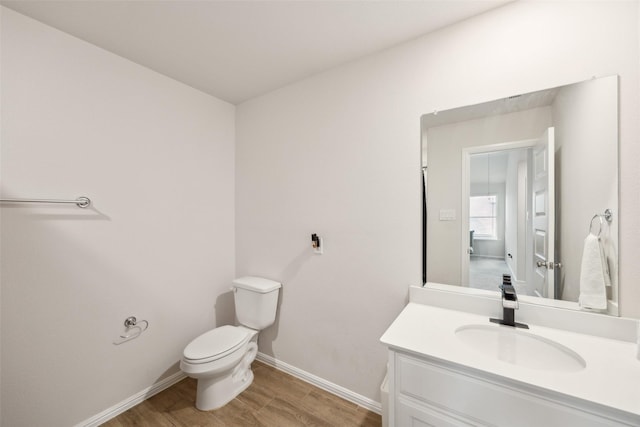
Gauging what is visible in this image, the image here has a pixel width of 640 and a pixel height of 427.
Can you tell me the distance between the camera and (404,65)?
1.55m

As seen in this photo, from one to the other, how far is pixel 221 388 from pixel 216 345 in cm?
29

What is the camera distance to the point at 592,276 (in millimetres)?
1093

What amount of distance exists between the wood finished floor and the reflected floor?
41.8 inches

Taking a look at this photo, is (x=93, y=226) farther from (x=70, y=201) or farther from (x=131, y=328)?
(x=131, y=328)

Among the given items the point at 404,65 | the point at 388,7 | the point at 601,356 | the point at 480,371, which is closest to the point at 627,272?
the point at 601,356

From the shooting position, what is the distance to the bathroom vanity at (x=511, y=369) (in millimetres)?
765

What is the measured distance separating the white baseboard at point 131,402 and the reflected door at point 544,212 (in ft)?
8.14

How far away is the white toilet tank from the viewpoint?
2008 millimetres

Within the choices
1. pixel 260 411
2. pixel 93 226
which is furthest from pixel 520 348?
pixel 93 226

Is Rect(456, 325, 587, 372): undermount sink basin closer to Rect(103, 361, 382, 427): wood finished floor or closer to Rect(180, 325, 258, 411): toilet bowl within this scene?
Rect(103, 361, 382, 427): wood finished floor

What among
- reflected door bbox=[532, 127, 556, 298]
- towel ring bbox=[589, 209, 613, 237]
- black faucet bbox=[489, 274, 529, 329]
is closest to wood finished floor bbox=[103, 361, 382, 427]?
black faucet bbox=[489, 274, 529, 329]

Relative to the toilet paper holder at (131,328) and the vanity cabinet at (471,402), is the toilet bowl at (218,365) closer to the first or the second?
the toilet paper holder at (131,328)

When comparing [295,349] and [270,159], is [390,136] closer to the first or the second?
[270,159]

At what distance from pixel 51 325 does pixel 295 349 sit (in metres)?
1.53
